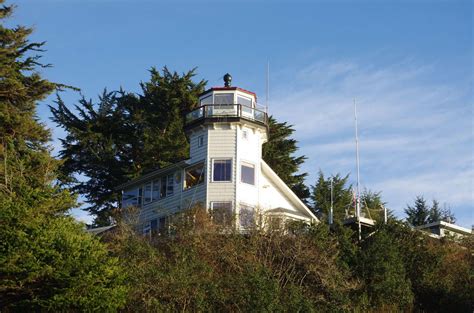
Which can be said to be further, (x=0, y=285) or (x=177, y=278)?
(x=177, y=278)

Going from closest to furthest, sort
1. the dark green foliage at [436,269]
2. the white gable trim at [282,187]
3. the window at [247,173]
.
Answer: the dark green foliage at [436,269], the window at [247,173], the white gable trim at [282,187]

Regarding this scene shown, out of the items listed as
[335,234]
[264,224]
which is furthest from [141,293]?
[335,234]

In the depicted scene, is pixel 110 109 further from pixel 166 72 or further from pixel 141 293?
pixel 141 293

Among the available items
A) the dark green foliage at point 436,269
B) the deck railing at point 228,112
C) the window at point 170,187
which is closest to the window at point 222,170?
the deck railing at point 228,112

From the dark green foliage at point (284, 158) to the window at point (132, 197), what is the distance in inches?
363

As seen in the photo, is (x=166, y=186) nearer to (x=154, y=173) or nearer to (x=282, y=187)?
(x=154, y=173)

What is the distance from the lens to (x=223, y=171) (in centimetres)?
3497

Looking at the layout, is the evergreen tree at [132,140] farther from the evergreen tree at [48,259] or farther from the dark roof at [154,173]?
the evergreen tree at [48,259]

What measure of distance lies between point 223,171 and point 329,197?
14000 millimetres

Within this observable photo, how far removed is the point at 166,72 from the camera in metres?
48.2

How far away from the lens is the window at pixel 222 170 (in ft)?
114

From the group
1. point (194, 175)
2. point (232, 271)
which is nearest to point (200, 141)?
point (194, 175)

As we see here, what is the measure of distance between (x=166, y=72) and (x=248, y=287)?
26.4 meters

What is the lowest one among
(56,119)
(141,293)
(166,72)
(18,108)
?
(141,293)
